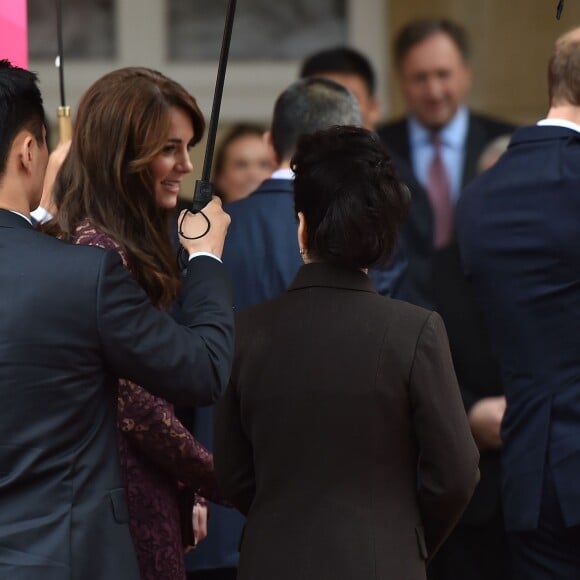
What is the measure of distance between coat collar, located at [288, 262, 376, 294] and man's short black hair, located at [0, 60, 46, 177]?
0.60 meters

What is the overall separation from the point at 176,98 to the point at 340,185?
0.64 m

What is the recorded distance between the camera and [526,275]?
3707 mm

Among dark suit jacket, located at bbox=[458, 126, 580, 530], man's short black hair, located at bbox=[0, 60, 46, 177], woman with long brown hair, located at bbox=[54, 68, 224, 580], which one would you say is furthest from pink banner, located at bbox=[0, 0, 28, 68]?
dark suit jacket, located at bbox=[458, 126, 580, 530]

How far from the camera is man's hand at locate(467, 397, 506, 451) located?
4656 mm

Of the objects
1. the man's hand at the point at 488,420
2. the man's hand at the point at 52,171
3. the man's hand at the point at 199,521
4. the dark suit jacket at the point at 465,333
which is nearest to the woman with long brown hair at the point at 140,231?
the man's hand at the point at 199,521

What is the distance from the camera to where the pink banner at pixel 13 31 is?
372 cm

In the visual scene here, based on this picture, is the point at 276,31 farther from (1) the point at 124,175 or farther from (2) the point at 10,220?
(2) the point at 10,220

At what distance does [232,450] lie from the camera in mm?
3150

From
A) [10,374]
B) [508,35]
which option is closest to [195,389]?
[10,374]

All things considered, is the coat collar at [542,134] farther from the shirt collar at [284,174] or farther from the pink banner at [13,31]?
the pink banner at [13,31]

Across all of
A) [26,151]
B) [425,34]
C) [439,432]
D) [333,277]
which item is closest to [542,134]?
[333,277]

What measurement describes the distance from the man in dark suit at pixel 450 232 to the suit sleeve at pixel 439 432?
1.54m

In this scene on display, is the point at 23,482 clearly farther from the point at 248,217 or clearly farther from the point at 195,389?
the point at 248,217

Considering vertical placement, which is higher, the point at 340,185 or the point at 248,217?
the point at 340,185
